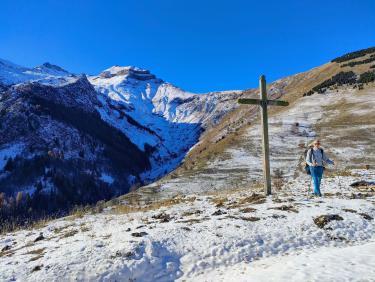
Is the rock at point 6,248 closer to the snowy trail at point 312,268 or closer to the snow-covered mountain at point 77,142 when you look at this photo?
the snowy trail at point 312,268

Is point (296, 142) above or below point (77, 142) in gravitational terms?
below

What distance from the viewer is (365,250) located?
1026cm

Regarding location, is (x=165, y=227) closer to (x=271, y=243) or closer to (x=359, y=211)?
(x=271, y=243)

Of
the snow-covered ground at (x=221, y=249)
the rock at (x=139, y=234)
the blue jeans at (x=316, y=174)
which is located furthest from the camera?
the blue jeans at (x=316, y=174)

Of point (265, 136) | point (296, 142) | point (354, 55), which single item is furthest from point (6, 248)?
point (354, 55)

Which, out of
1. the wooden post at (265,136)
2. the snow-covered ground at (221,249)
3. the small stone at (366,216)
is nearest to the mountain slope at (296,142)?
the wooden post at (265,136)

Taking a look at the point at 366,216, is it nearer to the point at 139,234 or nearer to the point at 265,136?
the point at 265,136

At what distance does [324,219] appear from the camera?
1289 centimetres

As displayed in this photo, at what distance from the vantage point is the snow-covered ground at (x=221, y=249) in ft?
31.4

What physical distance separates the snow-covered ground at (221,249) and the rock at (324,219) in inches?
3.0

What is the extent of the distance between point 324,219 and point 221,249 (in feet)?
13.0

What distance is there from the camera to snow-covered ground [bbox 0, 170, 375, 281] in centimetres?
956

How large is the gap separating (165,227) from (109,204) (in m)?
12.1

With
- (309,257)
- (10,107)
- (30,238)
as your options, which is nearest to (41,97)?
(10,107)
